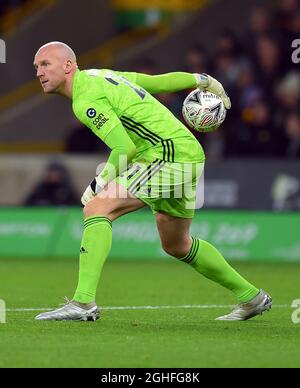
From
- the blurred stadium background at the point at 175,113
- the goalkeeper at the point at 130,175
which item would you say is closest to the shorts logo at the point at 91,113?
the goalkeeper at the point at 130,175

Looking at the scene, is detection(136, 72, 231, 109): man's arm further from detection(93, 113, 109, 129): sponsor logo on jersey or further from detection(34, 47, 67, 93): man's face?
detection(93, 113, 109, 129): sponsor logo on jersey

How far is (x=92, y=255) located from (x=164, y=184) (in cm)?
79

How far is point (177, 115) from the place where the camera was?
1827cm

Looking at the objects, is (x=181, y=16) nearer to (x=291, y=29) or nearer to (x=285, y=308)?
(x=291, y=29)

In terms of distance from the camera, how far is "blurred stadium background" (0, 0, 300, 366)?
16953 mm

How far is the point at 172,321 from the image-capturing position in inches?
364

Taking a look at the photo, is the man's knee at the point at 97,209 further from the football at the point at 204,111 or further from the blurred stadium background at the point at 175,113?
the blurred stadium background at the point at 175,113

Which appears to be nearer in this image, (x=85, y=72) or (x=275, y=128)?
(x=85, y=72)

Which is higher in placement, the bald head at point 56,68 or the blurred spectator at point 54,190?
the blurred spectator at point 54,190

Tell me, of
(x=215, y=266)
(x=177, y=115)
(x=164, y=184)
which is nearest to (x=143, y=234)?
(x=177, y=115)

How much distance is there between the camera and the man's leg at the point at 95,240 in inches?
346

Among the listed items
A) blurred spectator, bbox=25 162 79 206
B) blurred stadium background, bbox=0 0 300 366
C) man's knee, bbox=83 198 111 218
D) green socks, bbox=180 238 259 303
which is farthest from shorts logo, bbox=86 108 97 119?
blurred spectator, bbox=25 162 79 206

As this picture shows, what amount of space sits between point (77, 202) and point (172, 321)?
9.49 m

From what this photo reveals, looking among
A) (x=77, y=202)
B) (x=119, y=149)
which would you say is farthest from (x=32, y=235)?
(x=119, y=149)
